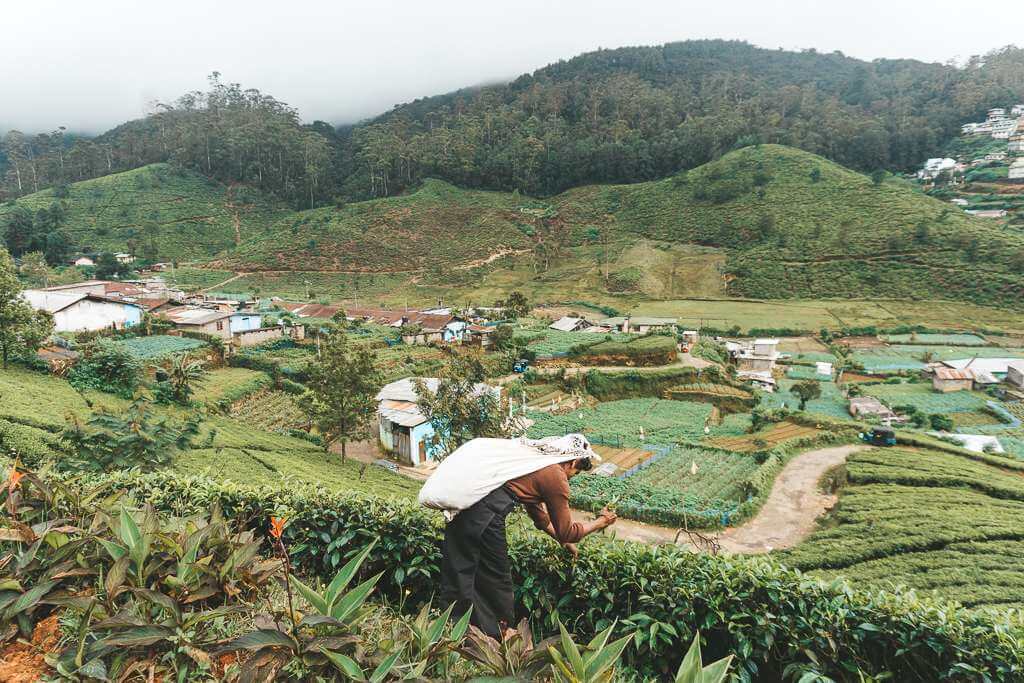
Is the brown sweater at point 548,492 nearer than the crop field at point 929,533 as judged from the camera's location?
Yes

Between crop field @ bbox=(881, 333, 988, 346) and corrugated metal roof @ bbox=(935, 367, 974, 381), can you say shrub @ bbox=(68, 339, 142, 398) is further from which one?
crop field @ bbox=(881, 333, 988, 346)

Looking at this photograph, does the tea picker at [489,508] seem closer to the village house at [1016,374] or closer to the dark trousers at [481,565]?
the dark trousers at [481,565]

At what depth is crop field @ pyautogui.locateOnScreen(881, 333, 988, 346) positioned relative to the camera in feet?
126

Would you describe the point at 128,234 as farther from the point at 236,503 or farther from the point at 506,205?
the point at 236,503

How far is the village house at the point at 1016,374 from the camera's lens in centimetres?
3069

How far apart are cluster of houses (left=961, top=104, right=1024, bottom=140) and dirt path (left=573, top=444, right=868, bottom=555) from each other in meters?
92.8

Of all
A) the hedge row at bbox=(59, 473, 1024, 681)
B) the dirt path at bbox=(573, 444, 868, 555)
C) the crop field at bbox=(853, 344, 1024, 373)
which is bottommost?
the crop field at bbox=(853, 344, 1024, 373)

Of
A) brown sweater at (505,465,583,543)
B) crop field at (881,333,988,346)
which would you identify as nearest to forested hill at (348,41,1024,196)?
crop field at (881,333,988,346)

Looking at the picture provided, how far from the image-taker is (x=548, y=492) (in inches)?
115

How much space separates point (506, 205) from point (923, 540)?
66654 millimetres

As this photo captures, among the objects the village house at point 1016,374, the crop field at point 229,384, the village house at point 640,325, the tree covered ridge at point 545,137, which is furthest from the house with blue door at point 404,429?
the tree covered ridge at point 545,137

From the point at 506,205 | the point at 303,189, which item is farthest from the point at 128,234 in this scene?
the point at 506,205

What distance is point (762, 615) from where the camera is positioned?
10.4 feet

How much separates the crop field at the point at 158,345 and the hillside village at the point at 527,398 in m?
0.30
